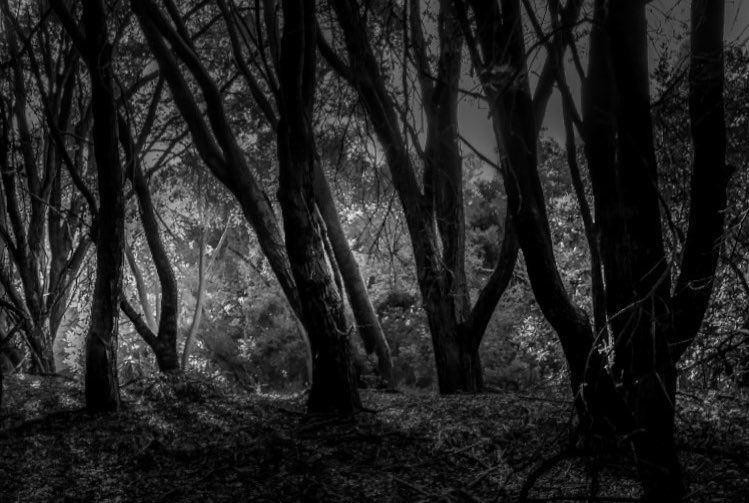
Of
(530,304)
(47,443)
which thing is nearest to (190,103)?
(47,443)

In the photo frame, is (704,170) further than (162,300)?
No

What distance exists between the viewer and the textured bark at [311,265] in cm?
559

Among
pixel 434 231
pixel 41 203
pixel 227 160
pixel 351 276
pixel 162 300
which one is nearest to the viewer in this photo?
pixel 227 160

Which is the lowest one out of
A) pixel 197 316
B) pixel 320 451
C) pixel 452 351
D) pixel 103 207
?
pixel 320 451

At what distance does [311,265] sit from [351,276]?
365 cm

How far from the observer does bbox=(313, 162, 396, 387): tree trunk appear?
9234mm

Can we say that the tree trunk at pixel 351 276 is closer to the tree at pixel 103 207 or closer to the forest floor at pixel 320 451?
the forest floor at pixel 320 451

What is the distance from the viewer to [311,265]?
565 centimetres

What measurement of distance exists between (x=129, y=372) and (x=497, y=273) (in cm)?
1478

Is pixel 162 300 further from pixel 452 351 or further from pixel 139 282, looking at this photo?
pixel 452 351

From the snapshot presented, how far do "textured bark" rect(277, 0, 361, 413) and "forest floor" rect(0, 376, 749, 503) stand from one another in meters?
0.28

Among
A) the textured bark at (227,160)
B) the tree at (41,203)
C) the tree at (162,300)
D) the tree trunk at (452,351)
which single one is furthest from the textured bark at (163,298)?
the tree trunk at (452,351)

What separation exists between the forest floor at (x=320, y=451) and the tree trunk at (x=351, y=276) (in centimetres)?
264

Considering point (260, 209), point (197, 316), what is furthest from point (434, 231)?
point (197, 316)
